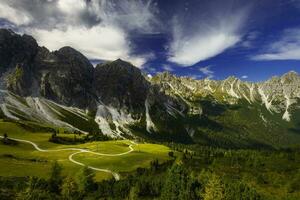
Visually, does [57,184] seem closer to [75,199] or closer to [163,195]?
[75,199]

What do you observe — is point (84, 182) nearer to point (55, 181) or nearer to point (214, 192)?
point (55, 181)

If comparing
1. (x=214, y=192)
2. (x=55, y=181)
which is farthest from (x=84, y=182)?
(x=214, y=192)

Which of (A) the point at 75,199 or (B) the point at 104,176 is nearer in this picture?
(A) the point at 75,199

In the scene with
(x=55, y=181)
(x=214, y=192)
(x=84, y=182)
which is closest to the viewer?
(x=214, y=192)

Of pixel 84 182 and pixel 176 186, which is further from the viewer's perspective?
pixel 84 182

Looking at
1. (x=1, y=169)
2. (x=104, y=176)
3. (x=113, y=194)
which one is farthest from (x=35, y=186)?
(x=104, y=176)

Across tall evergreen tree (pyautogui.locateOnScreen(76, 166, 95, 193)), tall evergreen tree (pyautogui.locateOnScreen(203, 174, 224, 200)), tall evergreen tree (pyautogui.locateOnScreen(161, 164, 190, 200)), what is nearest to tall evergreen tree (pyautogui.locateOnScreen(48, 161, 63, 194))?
tall evergreen tree (pyautogui.locateOnScreen(76, 166, 95, 193))

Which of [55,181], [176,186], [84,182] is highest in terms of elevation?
[176,186]

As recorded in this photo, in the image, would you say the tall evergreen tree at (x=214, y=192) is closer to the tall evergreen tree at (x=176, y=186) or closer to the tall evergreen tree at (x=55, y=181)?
the tall evergreen tree at (x=176, y=186)

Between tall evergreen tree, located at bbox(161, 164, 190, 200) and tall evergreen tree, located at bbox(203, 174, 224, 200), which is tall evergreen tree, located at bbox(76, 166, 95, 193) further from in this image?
tall evergreen tree, located at bbox(203, 174, 224, 200)

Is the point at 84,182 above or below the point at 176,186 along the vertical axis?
below

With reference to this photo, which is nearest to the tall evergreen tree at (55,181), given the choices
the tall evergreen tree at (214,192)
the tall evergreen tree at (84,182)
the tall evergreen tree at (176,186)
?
the tall evergreen tree at (84,182)
